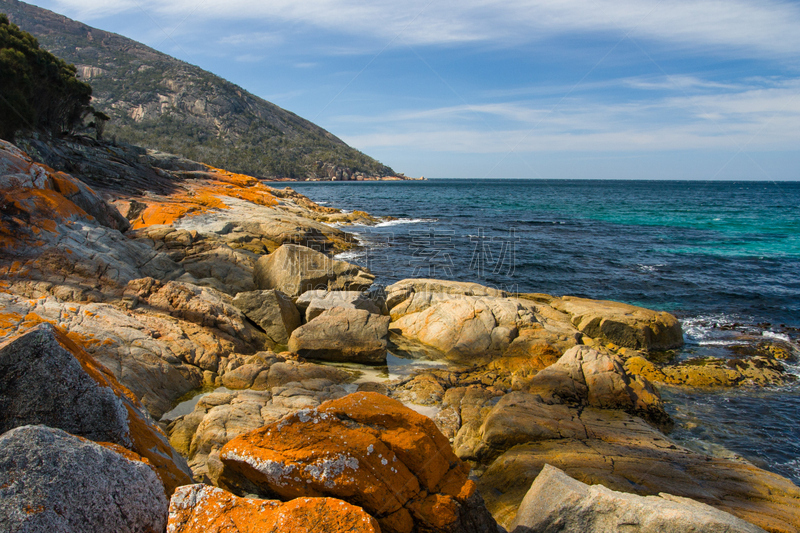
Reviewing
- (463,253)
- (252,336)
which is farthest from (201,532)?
(463,253)

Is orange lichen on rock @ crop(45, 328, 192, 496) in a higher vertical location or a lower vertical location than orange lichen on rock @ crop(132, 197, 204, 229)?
lower

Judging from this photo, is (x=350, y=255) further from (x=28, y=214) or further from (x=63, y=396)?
(x=63, y=396)

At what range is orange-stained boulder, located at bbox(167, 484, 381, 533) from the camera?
2762 mm

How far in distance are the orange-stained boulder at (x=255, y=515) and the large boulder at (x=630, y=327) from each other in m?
10.7

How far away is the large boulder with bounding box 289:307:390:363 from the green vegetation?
770 inches

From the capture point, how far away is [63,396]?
2938 mm

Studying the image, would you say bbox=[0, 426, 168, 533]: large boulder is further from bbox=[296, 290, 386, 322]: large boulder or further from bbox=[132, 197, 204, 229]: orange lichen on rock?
bbox=[132, 197, 204, 229]: orange lichen on rock

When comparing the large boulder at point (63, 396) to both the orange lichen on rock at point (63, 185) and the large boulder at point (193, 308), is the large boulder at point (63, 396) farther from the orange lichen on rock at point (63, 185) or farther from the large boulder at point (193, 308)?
the orange lichen on rock at point (63, 185)

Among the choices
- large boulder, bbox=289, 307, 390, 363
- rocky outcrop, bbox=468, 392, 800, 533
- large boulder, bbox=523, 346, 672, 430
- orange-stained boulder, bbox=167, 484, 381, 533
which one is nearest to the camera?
orange-stained boulder, bbox=167, 484, 381, 533

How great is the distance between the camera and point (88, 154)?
2542cm

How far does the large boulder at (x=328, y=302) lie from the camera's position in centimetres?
1146

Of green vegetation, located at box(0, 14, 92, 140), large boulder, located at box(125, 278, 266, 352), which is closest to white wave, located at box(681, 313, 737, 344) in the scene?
large boulder, located at box(125, 278, 266, 352)

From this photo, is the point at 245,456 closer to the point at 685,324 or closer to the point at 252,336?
the point at 252,336

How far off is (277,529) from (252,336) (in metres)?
7.71
